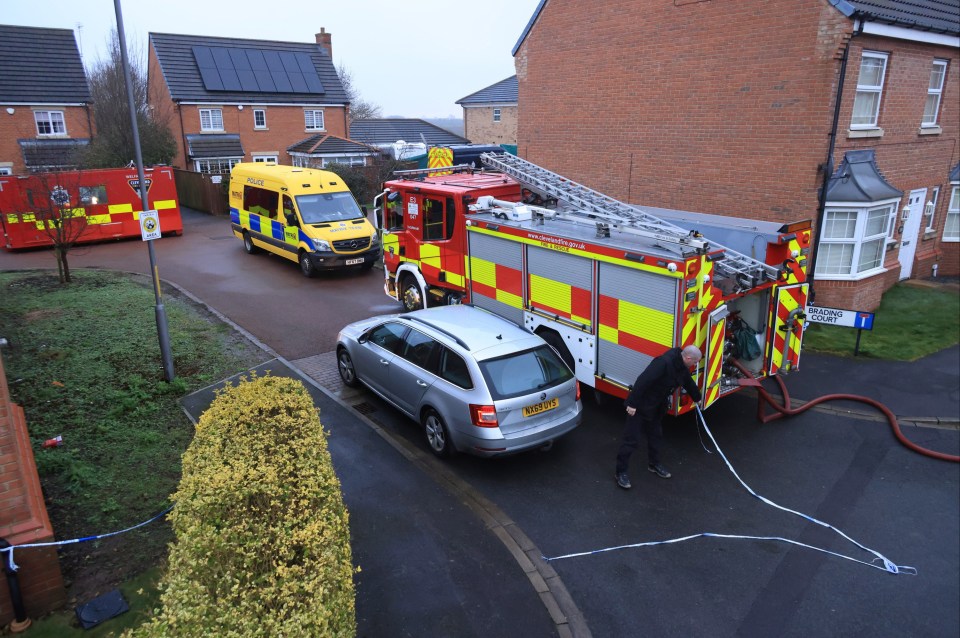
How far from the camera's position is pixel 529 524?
670 centimetres

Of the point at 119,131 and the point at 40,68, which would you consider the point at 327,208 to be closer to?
the point at 119,131

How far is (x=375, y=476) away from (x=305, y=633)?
409 cm

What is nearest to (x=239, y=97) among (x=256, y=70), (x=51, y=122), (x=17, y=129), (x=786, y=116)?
(x=256, y=70)

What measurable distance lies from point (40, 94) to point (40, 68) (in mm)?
1588

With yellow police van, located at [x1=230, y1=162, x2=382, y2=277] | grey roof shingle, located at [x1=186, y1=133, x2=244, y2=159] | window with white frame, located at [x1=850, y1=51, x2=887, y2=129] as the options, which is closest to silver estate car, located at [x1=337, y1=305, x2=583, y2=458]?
yellow police van, located at [x1=230, y1=162, x2=382, y2=277]

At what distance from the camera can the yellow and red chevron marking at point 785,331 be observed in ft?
28.7

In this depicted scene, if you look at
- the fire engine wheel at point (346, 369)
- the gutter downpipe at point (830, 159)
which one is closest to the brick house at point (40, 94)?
the fire engine wheel at point (346, 369)

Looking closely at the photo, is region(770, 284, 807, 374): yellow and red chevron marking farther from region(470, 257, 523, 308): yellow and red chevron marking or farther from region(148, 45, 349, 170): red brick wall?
region(148, 45, 349, 170): red brick wall

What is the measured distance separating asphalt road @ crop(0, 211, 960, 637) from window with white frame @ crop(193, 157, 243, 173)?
29.3 m

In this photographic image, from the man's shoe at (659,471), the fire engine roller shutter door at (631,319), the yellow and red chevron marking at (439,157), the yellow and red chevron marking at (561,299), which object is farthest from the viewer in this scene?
the yellow and red chevron marking at (439,157)

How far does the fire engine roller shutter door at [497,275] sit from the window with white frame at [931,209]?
40.9 feet

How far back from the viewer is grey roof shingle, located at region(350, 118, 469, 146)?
42344 mm

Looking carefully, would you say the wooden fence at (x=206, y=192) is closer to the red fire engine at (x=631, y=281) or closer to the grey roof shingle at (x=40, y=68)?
the grey roof shingle at (x=40, y=68)

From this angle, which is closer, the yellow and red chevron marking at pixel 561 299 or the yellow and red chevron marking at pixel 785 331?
the yellow and red chevron marking at pixel 785 331
